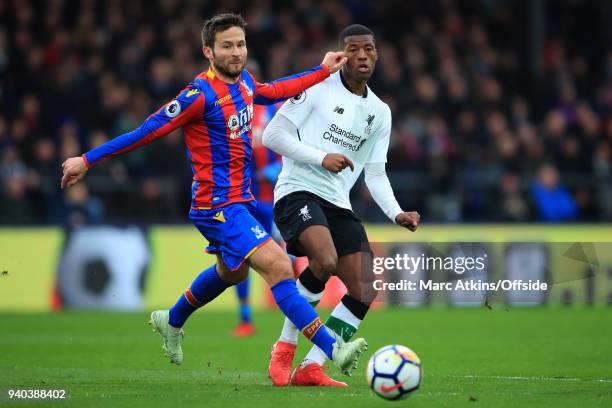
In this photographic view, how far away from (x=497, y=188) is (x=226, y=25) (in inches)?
395

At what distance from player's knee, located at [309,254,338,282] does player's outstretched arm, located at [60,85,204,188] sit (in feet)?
4.04

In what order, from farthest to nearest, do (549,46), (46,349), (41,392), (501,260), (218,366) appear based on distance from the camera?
(549,46) < (501,260) < (46,349) < (218,366) < (41,392)

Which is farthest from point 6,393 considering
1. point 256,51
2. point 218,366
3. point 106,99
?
point 256,51

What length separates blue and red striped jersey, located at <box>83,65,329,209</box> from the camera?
7375mm

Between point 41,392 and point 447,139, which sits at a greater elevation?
point 447,139

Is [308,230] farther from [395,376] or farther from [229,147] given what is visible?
[395,376]

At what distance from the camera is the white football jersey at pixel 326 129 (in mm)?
7957

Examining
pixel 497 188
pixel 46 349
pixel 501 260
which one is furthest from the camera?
pixel 497 188

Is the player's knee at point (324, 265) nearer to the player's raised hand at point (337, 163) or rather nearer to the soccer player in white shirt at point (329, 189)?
the soccer player in white shirt at point (329, 189)

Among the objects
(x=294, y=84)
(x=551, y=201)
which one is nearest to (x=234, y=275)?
(x=294, y=84)

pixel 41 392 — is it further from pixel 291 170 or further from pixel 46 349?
pixel 46 349

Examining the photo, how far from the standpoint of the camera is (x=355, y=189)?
661 inches

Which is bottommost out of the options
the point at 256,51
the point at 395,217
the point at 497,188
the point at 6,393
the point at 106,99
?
the point at 6,393

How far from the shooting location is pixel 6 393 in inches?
282
